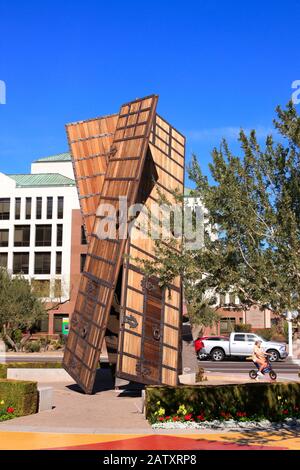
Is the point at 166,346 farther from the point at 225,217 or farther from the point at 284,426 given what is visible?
the point at 225,217

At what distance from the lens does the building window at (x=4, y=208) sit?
219 ft

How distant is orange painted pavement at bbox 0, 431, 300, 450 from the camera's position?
412 inches

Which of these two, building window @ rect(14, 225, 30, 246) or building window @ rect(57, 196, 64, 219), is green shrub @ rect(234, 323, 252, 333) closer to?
building window @ rect(57, 196, 64, 219)

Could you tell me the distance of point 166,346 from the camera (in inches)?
707

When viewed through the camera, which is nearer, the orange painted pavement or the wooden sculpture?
the orange painted pavement

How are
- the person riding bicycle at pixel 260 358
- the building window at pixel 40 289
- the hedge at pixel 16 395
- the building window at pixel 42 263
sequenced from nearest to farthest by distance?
the hedge at pixel 16 395 → the person riding bicycle at pixel 260 358 → the building window at pixel 40 289 → the building window at pixel 42 263

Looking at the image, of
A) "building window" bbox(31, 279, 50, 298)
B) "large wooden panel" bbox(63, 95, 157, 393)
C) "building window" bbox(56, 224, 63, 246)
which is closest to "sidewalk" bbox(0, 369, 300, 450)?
"large wooden panel" bbox(63, 95, 157, 393)

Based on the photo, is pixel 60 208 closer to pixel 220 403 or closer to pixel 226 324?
pixel 226 324

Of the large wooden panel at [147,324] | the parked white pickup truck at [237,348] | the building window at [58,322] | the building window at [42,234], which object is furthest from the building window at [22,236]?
the large wooden panel at [147,324]

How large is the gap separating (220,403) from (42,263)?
53.6 m

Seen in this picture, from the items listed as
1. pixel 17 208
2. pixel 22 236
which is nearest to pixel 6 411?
pixel 22 236

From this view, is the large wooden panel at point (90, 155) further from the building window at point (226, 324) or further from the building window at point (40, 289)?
the building window at point (226, 324)

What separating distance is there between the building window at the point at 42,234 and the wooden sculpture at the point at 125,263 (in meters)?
44.9

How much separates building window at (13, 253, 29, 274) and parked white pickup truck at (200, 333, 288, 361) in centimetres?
3257
